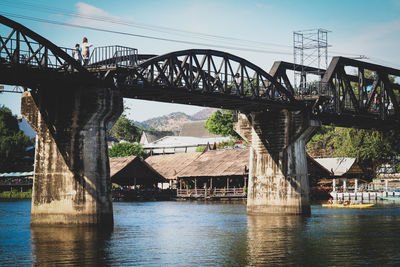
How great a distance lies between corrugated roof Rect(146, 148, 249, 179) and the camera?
337 feet

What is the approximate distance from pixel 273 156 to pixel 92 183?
78.6 ft

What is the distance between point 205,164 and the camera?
109688 mm

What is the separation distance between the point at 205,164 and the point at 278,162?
46.5 metres

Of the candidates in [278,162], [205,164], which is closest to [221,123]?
[205,164]

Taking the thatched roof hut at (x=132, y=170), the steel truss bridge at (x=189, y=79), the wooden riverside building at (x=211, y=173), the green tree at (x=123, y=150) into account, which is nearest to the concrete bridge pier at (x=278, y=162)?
the steel truss bridge at (x=189, y=79)

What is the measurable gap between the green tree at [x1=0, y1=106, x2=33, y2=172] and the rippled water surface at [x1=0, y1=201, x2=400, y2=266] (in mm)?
79208

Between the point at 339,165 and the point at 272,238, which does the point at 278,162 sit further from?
the point at 339,165

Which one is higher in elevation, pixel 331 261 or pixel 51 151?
pixel 51 151

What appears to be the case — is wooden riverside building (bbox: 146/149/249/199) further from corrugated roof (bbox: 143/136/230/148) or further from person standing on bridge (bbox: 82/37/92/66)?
corrugated roof (bbox: 143/136/230/148)

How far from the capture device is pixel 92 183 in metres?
46.0

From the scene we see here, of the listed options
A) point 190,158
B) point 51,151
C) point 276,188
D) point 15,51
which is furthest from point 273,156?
point 190,158

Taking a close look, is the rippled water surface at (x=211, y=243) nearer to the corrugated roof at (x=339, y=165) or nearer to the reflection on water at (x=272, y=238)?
the reflection on water at (x=272, y=238)

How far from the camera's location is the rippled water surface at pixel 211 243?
32438 mm

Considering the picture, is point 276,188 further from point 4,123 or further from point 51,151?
point 4,123
